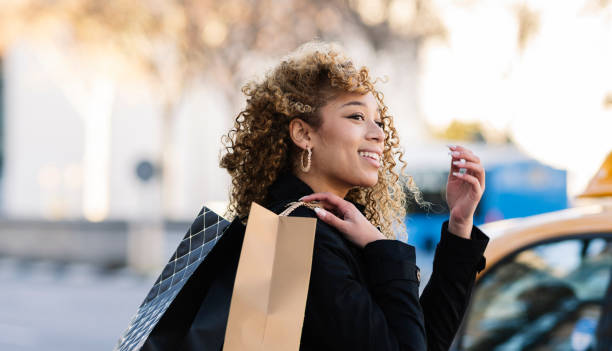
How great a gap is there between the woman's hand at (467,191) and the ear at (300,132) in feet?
1.13

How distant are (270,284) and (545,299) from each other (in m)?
1.32

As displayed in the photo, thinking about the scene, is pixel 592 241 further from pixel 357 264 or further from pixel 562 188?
pixel 562 188

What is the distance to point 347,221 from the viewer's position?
1586 mm

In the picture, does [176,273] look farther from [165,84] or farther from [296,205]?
[165,84]

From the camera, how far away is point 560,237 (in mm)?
2395

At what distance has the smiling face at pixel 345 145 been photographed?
5.54 ft

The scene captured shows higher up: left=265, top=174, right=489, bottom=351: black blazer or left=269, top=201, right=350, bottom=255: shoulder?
left=269, top=201, right=350, bottom=255: shoulder

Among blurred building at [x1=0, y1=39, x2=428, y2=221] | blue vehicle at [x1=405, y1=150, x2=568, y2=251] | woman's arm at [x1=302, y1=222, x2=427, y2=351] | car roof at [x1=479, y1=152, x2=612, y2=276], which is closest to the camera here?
woman's arm at [x1=302, y1=222, x2=427, y2=351]

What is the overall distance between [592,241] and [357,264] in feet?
3.69

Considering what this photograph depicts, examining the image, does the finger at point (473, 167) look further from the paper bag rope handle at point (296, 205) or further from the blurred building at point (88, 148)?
the blurred building at point (88, 148)

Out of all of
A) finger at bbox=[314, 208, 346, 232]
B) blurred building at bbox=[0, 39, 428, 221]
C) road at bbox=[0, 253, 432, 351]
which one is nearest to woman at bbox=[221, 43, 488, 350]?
finger at bbox=[314, 208, 346, 232]

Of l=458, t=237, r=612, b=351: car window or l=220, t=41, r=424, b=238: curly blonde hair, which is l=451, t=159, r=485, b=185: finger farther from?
l=458, t=237, r=612, b=351: car window

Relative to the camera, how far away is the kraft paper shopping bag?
56.1 inches

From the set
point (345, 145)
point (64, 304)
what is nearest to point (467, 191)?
point (345, 145)
